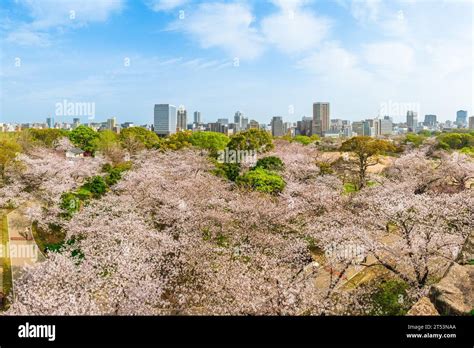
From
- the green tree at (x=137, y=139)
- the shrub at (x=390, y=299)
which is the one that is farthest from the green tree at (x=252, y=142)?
the shrub at (x=390, y=299)

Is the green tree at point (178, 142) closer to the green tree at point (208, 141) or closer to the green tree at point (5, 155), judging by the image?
the green tree at point (208, 141)

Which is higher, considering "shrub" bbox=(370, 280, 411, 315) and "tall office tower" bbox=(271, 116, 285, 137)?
"tall office tower" bbox=(271, 116, 285, 137)

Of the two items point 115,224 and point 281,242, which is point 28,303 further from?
point 281,242

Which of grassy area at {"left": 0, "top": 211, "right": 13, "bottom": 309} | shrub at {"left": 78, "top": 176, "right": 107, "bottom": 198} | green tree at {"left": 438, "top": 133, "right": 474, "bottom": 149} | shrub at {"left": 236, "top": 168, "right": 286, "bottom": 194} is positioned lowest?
grassy area at {"left": 0, "top": 211, "right": 13, "bottom": 309}

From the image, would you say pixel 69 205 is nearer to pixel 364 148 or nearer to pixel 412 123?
pixel 364 148

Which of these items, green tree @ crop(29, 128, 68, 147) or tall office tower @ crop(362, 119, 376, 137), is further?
tall office tower @ crop(362, 119, 376, 137)

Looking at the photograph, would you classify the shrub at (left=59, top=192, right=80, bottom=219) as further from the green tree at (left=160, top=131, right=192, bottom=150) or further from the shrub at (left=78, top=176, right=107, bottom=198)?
the green tree at (left=160, top=131, right=192, bottom=150)

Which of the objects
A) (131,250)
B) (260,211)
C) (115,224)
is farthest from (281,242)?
(115,224)

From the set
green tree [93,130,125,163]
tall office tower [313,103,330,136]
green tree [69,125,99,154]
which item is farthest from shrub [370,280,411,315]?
tall office tower [313,103,330,136]
